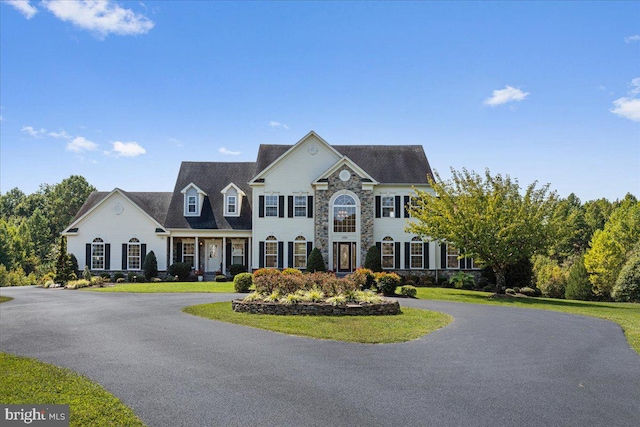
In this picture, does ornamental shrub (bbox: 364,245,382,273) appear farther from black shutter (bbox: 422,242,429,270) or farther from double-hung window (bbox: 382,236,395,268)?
black shutter (bbox: 422,242,429,270)

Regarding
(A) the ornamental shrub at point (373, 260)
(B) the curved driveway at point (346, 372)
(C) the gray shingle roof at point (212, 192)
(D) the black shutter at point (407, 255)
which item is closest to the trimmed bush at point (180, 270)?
(C) the gray shingle roof at point (212, 192)

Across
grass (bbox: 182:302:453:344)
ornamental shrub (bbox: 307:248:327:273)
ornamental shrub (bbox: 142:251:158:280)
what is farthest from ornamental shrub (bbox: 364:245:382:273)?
grass (bbox: 182:302:453:344)

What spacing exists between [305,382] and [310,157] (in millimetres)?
29626

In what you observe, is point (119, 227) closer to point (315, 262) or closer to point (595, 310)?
point (315, 262)

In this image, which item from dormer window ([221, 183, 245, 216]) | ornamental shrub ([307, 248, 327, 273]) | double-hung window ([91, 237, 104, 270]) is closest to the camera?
ornamental shrub ([307, 248, 327, 273])

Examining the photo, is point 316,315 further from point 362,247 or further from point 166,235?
point 166,235

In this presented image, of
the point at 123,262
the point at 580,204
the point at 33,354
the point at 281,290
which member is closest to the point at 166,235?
the point at 123,262

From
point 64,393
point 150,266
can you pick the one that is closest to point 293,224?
point 150,266

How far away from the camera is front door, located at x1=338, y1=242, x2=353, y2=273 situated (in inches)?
1470

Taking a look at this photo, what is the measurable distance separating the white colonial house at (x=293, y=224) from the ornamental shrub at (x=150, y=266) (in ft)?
2.71

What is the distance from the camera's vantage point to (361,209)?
37312mm

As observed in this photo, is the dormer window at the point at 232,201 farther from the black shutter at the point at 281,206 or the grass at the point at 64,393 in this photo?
the grass at the point at 64,393

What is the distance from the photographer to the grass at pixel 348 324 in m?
13.5

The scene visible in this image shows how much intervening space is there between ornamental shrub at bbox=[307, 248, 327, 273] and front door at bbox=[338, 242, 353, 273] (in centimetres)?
165
